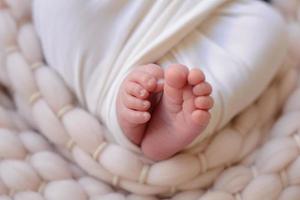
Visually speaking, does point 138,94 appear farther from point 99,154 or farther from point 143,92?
point 99,154

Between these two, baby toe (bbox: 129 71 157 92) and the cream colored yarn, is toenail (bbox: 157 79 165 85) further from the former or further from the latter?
the cream colored yarn

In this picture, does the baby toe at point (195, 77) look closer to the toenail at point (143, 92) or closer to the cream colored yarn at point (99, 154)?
the toenail at point (143, 92)

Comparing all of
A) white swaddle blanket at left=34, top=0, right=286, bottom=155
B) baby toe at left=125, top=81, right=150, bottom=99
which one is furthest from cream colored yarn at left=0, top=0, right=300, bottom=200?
baby toe at left=125, top=81, right=150, bottom=99

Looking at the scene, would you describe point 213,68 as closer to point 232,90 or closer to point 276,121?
point 232,90

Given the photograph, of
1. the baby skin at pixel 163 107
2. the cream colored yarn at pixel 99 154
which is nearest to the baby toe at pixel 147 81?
the baby skin at pixel 163 107

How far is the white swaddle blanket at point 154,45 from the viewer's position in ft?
2.91

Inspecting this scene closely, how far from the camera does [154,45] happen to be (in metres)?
0.88

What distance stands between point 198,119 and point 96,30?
0.76 ft

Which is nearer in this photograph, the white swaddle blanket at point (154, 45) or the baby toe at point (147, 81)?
the baby toe at point (147, 81)

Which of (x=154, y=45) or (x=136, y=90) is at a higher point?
(x=154, y=45)

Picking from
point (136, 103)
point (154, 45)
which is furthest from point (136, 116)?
point (154, 45)

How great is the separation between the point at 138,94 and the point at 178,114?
0.06 meters

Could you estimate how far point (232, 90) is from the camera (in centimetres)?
88

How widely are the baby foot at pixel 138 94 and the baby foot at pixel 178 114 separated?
0.02 metres
